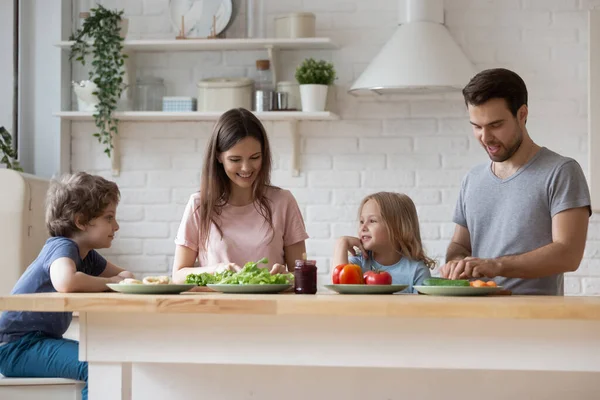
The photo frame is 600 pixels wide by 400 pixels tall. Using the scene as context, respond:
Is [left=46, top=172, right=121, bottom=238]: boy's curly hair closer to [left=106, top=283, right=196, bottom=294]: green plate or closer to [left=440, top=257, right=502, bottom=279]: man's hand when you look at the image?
[left=106, top=283, right=196, bottom=294]: green plate

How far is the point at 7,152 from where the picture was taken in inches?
161

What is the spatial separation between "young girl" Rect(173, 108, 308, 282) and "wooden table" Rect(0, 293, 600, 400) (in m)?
0.60

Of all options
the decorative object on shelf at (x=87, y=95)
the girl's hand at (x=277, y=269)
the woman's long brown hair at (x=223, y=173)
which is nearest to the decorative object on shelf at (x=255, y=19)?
the decorative object on shelf at (x=87, y=95)

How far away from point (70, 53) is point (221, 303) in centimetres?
269

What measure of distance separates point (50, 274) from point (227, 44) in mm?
1874

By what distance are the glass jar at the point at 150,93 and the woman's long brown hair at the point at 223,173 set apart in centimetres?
145

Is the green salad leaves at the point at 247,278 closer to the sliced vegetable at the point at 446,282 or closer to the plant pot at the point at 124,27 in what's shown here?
the sliced vegetable at the point at 446,282

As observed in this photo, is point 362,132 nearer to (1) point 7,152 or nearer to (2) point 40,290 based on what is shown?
(1) point 7,152

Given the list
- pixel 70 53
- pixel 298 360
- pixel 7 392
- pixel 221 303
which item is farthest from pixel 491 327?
pixel 70 53

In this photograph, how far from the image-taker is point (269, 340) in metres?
2.07

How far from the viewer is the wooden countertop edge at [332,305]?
6.30 feet

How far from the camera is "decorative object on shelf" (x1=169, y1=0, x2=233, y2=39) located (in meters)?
4.14

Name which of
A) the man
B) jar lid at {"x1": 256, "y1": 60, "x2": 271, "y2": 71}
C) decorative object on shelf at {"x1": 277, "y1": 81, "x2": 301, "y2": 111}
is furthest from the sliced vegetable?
jar lid at {"x1": 256, "y1": 60, "x2": 271, "y2": 71}

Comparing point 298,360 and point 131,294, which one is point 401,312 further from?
point 131,294
